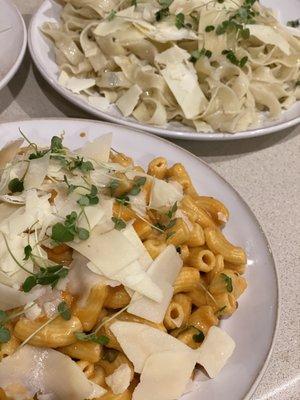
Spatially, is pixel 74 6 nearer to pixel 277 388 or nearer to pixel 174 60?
pixel 174 60

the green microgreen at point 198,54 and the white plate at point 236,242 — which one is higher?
the green microgreen at point 198,54

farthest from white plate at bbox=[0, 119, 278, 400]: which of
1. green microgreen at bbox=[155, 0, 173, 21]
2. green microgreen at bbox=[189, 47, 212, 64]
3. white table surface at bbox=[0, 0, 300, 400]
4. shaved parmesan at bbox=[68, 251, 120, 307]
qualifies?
green microgreen at bbox=[155, 0, 173, 21]

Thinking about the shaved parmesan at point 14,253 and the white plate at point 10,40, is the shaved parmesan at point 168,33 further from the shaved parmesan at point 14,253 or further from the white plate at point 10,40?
the shaved parmesan at point 14,253

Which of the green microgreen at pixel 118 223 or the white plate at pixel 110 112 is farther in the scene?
the white plate at pixel 110 112

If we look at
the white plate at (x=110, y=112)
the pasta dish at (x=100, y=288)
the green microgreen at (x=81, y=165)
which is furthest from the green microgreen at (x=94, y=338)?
the white plate at (x=110, y=112)

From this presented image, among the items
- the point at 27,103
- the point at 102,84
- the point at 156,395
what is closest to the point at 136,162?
the point at 102,84

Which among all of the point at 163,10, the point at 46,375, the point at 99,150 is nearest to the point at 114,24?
the point at 163,10

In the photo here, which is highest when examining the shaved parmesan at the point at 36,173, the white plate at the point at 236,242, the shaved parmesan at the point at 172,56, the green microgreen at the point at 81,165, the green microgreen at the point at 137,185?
the shaved parmesan at the point at 36,173

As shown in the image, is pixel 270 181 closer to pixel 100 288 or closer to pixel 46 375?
pixel 100 288
